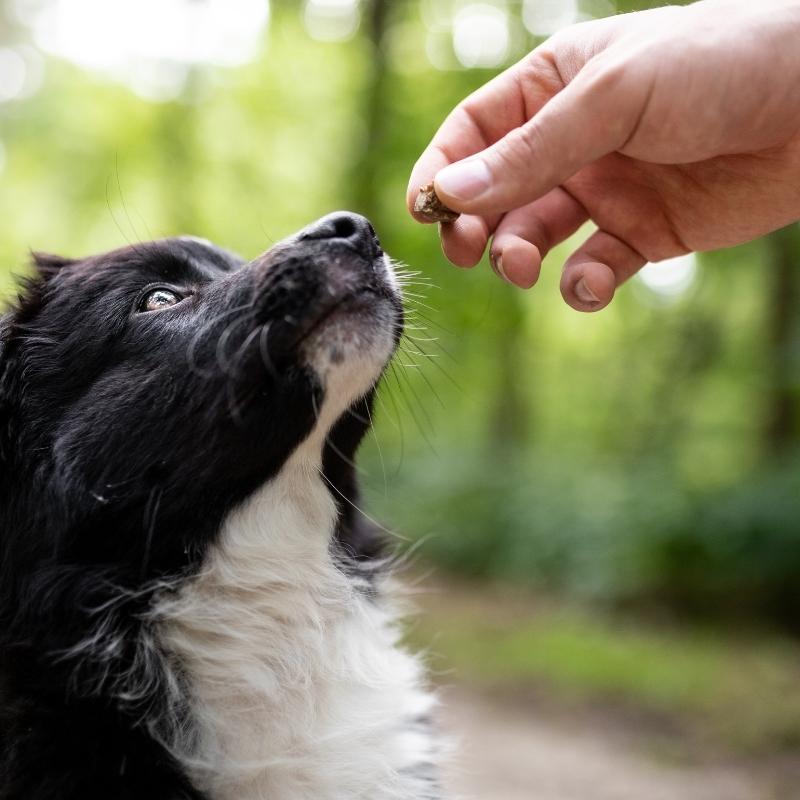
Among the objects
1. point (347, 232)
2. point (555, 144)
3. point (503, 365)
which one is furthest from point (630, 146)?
point (503, 365)

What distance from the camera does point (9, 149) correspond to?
15258mm

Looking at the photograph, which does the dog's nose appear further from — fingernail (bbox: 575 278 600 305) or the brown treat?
fingernail (bbox: 575 278 600 305)

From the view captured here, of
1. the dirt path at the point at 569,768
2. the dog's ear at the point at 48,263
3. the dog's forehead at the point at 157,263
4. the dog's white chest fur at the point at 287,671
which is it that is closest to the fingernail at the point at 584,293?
the dog's white chest fur at the point at 287,671

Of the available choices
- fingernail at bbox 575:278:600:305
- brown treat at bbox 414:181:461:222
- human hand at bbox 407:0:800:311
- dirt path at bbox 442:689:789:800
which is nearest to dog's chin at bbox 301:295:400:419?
brown treat at bbox 414:181:461:222

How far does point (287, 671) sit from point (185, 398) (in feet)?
2.64

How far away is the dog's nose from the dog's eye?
0.48 metres

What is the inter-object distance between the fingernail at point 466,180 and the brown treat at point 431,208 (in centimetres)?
14

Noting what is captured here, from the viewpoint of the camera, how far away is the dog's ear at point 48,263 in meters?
3.02

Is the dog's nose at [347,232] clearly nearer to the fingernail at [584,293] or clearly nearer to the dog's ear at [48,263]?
the fingernail at [584,293]

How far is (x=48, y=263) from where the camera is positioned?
3049mm

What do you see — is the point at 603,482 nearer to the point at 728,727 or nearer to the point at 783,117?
→ the point at 728,727

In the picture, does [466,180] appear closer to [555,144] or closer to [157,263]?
[555,144]

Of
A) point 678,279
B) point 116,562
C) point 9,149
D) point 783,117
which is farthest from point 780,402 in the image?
point 9,149

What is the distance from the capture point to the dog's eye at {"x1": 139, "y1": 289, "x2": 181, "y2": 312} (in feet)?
9.05
